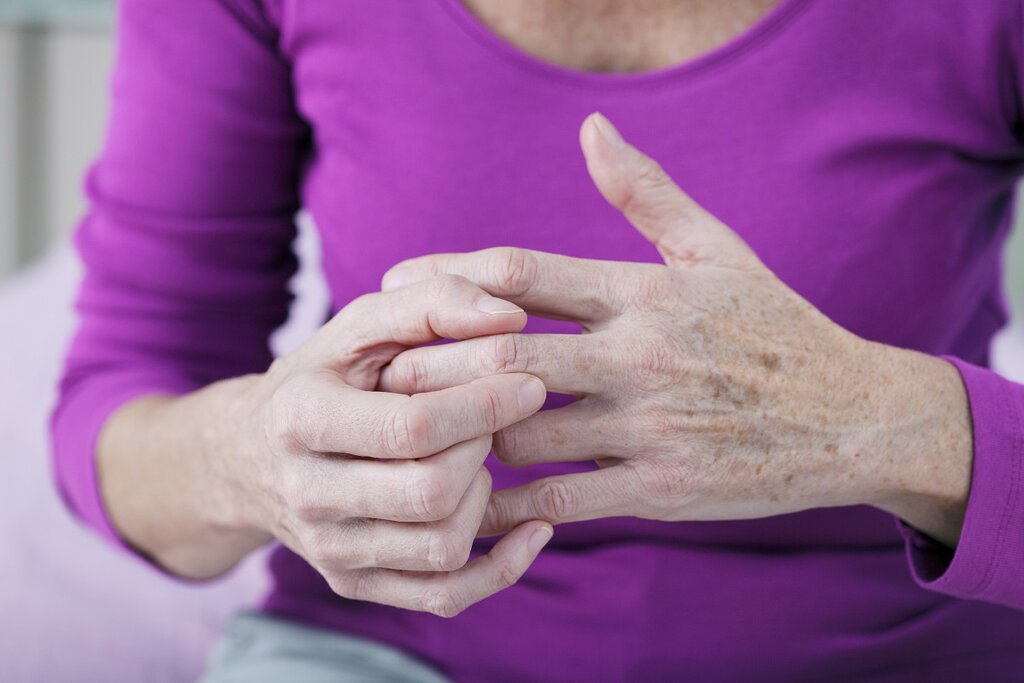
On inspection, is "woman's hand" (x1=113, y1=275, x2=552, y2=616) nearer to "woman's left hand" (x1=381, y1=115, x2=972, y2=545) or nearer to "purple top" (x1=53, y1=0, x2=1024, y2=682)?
"woman's left hand" (x1=381, y1=115, x2=972, y2=545)

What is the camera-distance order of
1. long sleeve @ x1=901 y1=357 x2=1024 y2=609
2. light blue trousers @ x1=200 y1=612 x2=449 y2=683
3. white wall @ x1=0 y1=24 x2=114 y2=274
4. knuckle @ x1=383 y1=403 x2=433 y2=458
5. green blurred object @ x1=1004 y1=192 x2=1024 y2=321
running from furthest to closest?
white wall @ x1=0 y1=24 x2=114 y2=274 → green blurred object @ x1=1004 y1=192 x2=1024 y2=321 → light blue trousers @ x1=200 y1=612 x2=449 y2=683 → long sleeve @ x1=901 y1=357 x2=1024 y2=609 → knuckle @ x1=383 y1=403 x2=433 y2=458

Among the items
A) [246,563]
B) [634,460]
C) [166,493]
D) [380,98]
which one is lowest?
[246,563]

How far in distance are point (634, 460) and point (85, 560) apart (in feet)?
2.90

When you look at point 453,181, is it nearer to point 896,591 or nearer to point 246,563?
point 896,591

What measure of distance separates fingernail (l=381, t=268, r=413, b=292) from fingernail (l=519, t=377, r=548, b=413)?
103mm

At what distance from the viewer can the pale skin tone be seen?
1.84ft

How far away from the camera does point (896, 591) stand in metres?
0.75

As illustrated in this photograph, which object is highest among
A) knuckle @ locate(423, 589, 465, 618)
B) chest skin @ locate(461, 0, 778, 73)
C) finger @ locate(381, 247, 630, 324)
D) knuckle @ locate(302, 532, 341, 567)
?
chest skin @ locate(461, 0, 778, 73)

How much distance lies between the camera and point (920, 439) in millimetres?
634

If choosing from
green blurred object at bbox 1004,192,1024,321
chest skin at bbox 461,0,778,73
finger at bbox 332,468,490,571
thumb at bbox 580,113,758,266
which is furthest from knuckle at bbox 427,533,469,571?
green blurred object at bbox 1004,192,1024,321

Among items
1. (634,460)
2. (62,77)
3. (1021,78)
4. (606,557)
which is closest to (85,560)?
(606,557)

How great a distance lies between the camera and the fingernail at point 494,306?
1.85 feet

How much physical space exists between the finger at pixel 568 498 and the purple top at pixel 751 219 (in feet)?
0.40

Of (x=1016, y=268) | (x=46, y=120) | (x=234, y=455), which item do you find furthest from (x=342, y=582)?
(x=46, y=120)
